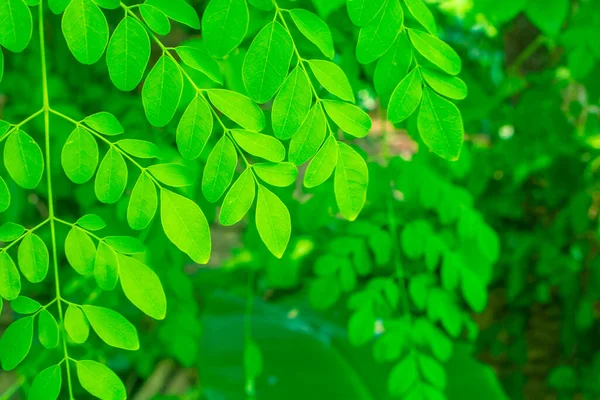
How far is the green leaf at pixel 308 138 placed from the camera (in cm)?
51

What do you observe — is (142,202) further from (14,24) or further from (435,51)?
(435,51)

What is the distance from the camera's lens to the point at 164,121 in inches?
19.8

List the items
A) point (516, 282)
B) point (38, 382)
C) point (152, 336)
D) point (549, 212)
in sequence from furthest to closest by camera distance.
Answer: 1. point (549, 212)
2. point (516, 282)
3. point (152, 336)
4. point (38, 382)

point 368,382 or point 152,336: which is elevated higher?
point 368,382

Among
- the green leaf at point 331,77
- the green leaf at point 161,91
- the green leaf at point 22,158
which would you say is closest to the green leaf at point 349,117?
the green leaf at point 331,77

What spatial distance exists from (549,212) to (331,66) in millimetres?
1468

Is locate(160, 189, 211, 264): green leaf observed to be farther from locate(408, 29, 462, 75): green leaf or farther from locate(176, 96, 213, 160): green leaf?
locate(408, 29, 462, 75): green leaf

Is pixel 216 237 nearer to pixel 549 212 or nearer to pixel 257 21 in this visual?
pixel 549 212

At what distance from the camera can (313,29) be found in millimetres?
524

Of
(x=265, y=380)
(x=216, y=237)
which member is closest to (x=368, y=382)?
(x=265, y=380)

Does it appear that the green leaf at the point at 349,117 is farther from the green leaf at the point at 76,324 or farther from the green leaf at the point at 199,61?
the green leaf at the point at 76,324

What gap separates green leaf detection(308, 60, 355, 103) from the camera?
519mm

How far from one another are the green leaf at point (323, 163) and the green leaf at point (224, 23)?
0.33 ft

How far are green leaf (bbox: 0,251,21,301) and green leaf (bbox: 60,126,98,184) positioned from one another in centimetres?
8
